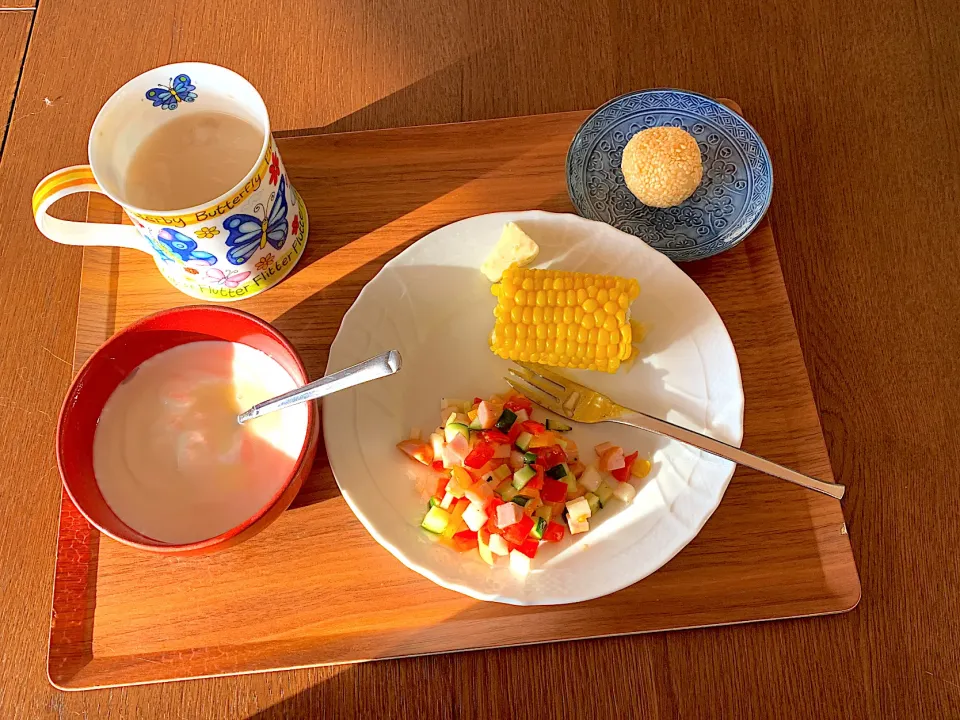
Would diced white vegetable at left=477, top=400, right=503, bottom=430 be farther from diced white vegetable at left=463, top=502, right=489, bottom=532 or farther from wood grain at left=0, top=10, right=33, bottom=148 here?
wood grain at left=0, top=10, right=33, bottom=148

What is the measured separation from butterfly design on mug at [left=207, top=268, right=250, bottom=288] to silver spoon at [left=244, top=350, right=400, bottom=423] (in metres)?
0.22

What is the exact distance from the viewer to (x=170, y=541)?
92 cm

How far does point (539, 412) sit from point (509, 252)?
0.25m

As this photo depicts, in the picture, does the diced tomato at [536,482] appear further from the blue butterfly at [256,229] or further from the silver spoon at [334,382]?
the blue butterfly at [256,229]

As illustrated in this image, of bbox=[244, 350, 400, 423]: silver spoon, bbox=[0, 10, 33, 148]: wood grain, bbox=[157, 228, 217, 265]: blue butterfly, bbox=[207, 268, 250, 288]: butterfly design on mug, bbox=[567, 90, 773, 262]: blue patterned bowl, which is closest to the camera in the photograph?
bbox=[244, 350, 400, 423]: silver spoon

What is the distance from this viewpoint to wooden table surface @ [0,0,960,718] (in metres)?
0.99

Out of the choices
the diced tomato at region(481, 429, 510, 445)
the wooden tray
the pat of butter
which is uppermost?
the pat of butter

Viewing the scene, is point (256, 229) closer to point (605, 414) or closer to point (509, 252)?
point (509, 252)

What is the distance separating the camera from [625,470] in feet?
3.30

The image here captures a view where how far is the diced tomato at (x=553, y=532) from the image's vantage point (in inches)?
37.9

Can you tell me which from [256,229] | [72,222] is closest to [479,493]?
[256,229]

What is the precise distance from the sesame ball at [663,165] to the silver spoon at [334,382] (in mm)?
539

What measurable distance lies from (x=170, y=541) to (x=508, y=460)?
1.51ft

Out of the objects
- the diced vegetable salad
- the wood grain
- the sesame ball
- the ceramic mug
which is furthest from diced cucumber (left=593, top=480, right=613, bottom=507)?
the wood grain
